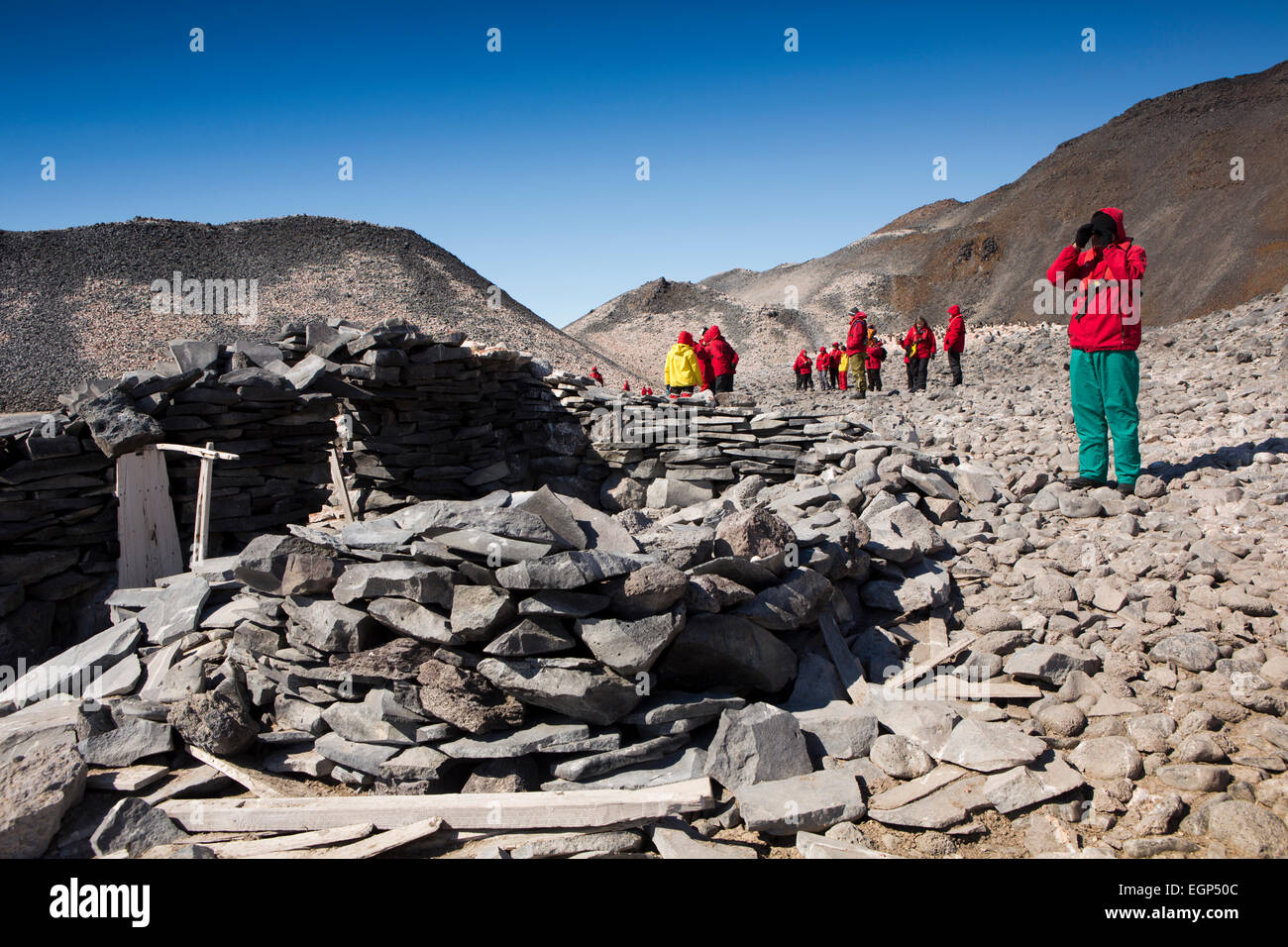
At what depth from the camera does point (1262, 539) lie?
5.24 m

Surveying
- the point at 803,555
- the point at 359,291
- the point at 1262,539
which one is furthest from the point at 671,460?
the point at 359,291

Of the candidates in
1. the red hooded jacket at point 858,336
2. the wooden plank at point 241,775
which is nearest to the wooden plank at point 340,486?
the wooden plank at point 241,775

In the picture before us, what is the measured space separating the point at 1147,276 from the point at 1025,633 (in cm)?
3806

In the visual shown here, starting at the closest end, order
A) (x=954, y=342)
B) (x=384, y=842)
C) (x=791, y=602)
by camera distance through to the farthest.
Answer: (x=384, y=842) → (x=791, y=602) → (x=954, y=342)

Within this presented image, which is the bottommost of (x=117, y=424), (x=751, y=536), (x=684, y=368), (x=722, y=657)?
(x=722, y=657)

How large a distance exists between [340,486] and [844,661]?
7.36m

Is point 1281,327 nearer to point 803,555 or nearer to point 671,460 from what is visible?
point 671,460

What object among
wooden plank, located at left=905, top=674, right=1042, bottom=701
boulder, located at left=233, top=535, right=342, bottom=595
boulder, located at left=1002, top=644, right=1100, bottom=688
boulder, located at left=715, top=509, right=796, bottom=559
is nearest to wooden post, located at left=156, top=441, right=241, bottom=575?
boulder, located at left=233, top=535, right=342, bottom=595

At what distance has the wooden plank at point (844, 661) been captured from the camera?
4.43 metres

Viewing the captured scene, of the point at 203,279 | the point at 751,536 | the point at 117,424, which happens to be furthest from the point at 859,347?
the point at 203,279

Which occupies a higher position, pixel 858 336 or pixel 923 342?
pixel 858 336

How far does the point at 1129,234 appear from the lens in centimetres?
4075

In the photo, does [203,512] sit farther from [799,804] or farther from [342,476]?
[799,804]

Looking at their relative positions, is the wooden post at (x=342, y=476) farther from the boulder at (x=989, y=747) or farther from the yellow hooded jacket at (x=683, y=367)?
the boulder at (x=989, y=747)
